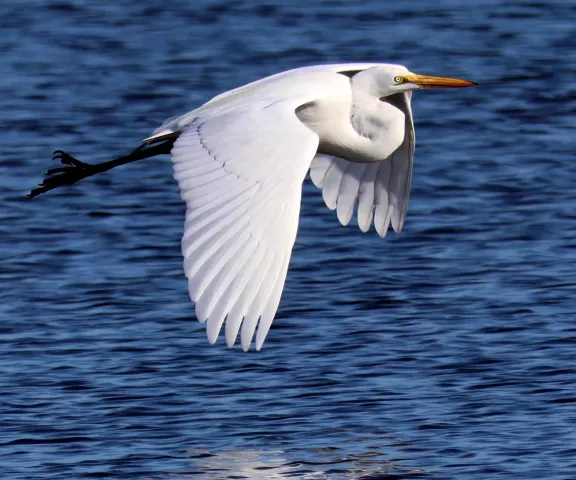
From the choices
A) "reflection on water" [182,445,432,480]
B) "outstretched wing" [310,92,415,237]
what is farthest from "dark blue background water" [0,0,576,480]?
"outstretched wing" [310,92,415,237]

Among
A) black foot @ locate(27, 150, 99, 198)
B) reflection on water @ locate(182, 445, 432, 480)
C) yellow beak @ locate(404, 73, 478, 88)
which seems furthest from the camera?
black foot @ locate(27, 150, 99, 198)

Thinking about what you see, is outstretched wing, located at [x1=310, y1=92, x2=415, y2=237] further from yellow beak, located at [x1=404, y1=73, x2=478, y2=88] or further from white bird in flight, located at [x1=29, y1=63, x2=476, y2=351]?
yellow beak, located at [x1=404, y1=73, x2=478, y2=88]

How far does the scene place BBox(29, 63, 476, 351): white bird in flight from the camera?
5.37 metres

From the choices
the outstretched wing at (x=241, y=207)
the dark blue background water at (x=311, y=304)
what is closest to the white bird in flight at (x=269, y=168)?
the outstretched wing at (x=241, y=207)

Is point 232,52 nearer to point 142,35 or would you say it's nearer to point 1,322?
point 142,35

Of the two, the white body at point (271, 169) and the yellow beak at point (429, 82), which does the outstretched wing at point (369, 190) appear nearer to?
the white body at point (271, 169)

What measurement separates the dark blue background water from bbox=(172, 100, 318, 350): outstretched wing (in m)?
1.26

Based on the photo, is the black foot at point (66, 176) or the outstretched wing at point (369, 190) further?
the black foot at point (66, 176)

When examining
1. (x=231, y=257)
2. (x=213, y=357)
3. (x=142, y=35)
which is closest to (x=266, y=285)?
(x=231, y=257)

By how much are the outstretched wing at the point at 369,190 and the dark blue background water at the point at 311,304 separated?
636 mm

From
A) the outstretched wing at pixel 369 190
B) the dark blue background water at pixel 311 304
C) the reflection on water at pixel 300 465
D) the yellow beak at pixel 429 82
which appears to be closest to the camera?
the reflection on water at pixel 300 465

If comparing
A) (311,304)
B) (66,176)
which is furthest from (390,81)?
(66,176)

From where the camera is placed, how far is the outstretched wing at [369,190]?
7.84m

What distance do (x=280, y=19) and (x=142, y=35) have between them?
151 cm
